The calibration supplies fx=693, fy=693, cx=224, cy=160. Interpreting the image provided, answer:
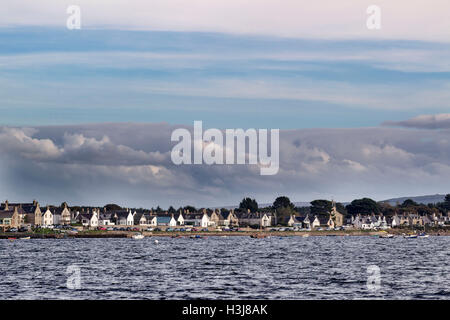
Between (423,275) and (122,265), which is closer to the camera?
(423,275)

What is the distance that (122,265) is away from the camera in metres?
91.2

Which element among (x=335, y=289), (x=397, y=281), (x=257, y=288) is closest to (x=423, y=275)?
(x=397, y=281)

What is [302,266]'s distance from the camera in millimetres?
90562

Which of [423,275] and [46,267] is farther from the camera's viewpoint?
[46,267]
